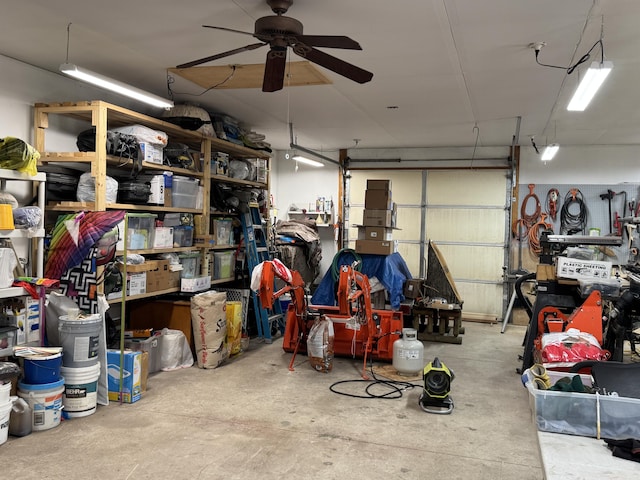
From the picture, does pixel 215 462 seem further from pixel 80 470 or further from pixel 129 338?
pixel 129 338

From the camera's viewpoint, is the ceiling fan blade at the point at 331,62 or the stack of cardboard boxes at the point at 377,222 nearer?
the ceiling fan blade at the point at 331,62

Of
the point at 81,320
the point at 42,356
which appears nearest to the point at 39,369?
the point at 42,356

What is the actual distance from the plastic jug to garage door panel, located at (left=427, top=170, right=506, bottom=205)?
6.86m

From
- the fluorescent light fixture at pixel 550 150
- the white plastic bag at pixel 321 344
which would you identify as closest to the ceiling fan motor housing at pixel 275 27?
the white plastic bag at pixel 321 344

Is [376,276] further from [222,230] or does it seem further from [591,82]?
[591,82]

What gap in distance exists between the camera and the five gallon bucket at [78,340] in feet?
12.5

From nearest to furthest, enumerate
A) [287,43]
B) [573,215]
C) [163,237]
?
[287,43] → [163,237] → [573,215]

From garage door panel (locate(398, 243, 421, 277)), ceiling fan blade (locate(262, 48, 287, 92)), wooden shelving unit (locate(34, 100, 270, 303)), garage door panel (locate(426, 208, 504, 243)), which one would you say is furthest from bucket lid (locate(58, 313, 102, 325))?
garage door panel (locate(426, 208, 504, 243))

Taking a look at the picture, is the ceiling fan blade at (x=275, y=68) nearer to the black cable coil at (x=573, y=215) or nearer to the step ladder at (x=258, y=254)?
the step ladder at (x=258, y=254)

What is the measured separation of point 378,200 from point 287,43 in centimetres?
388

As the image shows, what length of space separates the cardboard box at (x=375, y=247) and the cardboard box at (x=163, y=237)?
94.2 inches

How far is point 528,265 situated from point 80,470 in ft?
23.7

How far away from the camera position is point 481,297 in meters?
8.47

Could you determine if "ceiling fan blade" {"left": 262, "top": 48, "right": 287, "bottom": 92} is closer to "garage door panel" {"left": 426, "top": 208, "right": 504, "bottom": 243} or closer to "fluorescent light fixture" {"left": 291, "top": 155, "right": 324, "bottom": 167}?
"fluorescent light fixture" {"left": 291, "top": 155, "right": 324, "bottom": 167}
